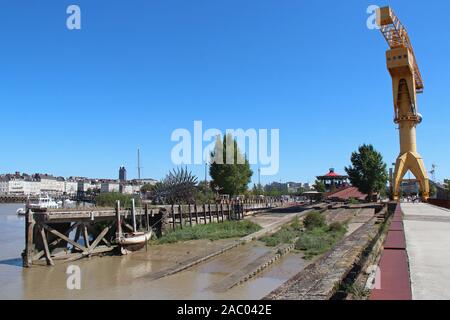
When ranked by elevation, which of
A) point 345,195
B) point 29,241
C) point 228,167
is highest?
point 228,167

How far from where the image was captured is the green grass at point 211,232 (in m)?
30.5

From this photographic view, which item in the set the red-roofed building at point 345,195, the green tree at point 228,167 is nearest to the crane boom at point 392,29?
the green tree at point 228,167

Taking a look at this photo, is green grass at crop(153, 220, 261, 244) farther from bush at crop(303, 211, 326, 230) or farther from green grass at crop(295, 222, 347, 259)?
green grass at crop(295, 222, 347, 259)

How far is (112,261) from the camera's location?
22625 mm

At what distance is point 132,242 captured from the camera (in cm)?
2544

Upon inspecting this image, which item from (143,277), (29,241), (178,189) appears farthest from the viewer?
(178,189)

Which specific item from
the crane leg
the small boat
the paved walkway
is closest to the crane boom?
the crane leg

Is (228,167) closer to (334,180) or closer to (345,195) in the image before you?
(345,195)

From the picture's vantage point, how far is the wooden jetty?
21.7 m

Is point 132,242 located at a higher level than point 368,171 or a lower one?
lower

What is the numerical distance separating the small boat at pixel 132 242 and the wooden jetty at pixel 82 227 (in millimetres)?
589

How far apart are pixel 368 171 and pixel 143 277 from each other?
206 ft

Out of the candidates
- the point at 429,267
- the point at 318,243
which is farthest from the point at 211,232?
the point at 429,267
